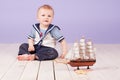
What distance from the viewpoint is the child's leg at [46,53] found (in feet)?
6.81

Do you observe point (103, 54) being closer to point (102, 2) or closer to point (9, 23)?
point (102, 2)

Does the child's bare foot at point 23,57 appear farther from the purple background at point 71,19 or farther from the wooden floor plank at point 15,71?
the purple background at point 71,19

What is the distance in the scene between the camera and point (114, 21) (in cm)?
312

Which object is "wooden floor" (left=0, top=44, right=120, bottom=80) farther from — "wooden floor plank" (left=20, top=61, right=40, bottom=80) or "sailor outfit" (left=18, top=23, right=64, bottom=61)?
"sailor outfit" (left=18, top=23, right=64, bottom=61)

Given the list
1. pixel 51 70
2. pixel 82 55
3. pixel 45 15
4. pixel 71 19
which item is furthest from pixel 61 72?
pixel 71 19

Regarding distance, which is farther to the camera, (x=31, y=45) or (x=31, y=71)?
(x=31, y=45)

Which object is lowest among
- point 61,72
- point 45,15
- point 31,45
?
point 61,72

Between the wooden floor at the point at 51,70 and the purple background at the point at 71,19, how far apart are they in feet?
2.83

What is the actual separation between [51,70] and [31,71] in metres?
0.11

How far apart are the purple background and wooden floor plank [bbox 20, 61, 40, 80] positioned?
1.16 m

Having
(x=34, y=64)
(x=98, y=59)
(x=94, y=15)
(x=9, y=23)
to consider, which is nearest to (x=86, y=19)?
(x=94, y=15)

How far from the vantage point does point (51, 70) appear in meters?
1.74

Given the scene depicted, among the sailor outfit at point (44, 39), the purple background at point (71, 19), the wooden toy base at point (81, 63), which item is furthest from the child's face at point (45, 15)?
the purple background at point (71, 19)

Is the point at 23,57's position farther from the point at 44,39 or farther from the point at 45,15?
the point at 45,15
